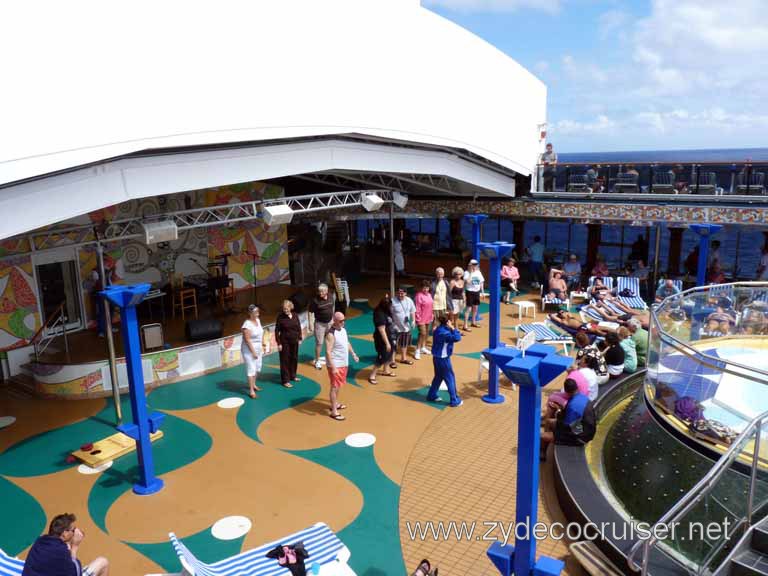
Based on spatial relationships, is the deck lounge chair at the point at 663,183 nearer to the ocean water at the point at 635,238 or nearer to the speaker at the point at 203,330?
the ocean water at the point at 635,238

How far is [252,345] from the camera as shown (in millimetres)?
10156

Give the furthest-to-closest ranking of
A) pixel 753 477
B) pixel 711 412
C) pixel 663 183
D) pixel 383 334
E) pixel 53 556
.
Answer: pixel 663 183 → pixel 383 334 → pixel 711 412 → pixel 753 477 → pixel 53 556

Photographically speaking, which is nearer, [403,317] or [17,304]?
[403,317]

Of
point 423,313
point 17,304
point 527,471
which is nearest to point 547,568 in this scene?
point 527,471

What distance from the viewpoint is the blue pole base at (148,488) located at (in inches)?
299

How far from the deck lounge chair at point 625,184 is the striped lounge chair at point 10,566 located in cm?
1674

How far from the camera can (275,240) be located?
18.3 metres

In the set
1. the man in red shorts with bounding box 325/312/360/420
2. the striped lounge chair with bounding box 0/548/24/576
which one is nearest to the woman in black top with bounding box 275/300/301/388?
the man in red shorts with bounding box 325/312/360/420

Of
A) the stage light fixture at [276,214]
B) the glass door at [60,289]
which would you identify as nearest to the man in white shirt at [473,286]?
the stage light fixture at [276,214]

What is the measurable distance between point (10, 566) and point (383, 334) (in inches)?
249

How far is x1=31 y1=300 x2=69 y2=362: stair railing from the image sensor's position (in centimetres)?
1173

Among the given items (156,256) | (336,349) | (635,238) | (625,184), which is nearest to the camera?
(336,349)

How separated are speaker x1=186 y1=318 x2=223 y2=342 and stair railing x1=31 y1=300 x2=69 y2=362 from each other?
2.14 meters

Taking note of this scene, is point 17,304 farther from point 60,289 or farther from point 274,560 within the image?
point 274,560
